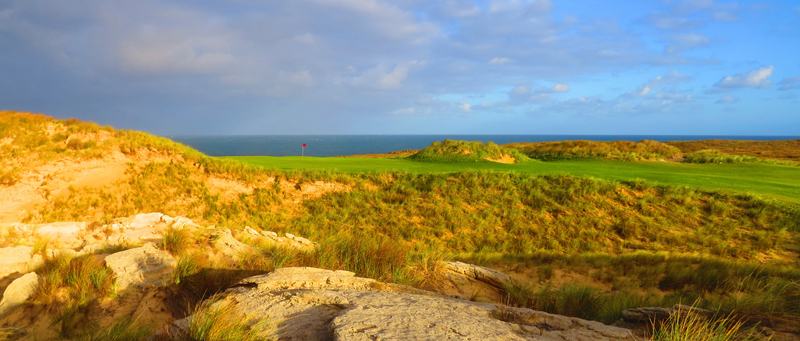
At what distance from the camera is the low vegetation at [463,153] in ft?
67.5

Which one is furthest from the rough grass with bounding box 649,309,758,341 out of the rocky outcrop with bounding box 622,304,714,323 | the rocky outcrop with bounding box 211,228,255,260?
the rocky outcrop with bounding box 211,228,255,260

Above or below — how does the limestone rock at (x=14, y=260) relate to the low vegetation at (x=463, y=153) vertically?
below

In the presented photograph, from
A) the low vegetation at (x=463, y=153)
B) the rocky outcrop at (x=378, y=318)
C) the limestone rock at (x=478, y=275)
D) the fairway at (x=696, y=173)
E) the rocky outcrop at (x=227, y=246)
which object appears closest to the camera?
the rocky outcrop at (x=378, y=318)

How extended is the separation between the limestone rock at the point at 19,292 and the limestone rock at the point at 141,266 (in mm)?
678

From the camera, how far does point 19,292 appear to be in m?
3.97

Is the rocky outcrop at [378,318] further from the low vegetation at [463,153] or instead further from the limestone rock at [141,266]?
the low vegetation at [463,153]

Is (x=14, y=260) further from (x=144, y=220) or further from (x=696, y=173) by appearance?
(x=696, y=173)

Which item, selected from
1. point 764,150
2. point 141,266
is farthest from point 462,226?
point 764,150

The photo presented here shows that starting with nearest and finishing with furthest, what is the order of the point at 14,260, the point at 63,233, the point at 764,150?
the point at 14,260 → the point at 63,233 → the point at 764,150

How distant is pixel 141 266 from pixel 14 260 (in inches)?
61.2

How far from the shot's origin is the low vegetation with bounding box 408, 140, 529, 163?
67.5 ft

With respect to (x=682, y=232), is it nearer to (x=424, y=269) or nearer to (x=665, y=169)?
(x=665, y=169)

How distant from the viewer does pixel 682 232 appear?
431 inches

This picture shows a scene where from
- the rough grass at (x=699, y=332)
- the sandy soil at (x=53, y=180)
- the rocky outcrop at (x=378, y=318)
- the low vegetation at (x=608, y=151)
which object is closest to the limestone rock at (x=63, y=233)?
the rocky outcrop at (x=378, y=318)
